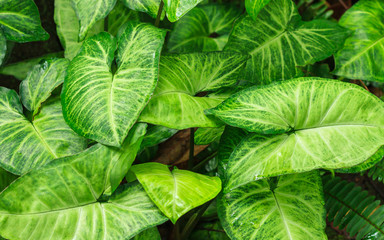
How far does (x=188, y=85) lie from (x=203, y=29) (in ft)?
1.70

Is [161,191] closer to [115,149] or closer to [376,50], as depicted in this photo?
[115,149]

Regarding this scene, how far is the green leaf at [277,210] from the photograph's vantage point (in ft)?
3.18

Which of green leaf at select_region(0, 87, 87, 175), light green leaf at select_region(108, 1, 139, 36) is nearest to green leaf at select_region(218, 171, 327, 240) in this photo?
green leaf at select_region(0, 87, 87, 175)

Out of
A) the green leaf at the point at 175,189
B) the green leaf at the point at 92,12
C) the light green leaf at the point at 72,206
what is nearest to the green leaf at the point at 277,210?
the green leaf at the point at 175,189

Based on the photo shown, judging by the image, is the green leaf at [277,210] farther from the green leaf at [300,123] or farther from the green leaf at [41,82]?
the green leaf at [41,82]

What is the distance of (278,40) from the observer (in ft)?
4.35

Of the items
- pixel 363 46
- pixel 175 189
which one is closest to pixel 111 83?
pixel 175 189

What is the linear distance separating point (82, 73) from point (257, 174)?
57 cm

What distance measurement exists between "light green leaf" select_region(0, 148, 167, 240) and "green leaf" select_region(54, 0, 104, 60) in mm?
591

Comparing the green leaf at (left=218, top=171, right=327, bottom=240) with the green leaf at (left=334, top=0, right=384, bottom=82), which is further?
the green leaf at (left=334, top=0, right=384, bottom=82)

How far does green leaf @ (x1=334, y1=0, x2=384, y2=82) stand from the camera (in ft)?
4.21

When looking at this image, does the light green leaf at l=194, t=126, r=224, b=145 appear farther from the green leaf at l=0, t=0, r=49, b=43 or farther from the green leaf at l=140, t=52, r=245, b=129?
the green leaf at l=0, t=0, r=49, b=43

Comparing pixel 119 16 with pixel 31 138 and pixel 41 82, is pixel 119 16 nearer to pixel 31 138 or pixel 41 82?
pixel 41 82

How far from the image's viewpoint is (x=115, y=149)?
3.21 ft
